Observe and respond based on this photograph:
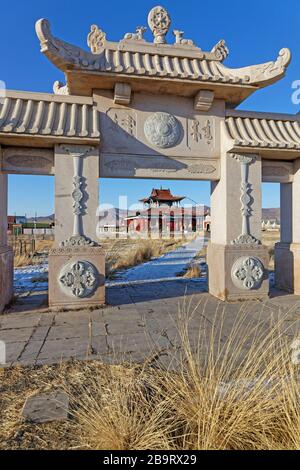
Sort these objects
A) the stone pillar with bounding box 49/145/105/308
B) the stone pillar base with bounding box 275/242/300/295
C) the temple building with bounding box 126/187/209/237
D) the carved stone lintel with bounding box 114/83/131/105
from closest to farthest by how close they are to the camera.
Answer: the stone pillar with bounding box 49/145/105/308
the carved stone lintel with bounding box 114/83/131/105
the stone pillar base with bounding box 275/242/300/295
the temple building with bounding box 126/187/209/237

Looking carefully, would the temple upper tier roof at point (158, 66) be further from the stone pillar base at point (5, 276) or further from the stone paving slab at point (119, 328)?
the stone paving slab at point (119, 328)

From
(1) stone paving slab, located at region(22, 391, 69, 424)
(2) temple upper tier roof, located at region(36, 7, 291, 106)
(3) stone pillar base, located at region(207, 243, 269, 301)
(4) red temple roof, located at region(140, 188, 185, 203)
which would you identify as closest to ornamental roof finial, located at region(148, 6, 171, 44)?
(2) temple upper tier roof, located at region(36, 7, 291, 106)

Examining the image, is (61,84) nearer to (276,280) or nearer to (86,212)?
(86,212)

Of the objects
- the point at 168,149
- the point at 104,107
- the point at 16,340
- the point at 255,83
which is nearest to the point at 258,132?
the point at 255,83

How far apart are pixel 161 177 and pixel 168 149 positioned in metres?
0.57

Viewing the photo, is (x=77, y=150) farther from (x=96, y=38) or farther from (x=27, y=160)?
(x=96, y=38)

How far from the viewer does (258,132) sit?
6098 mm

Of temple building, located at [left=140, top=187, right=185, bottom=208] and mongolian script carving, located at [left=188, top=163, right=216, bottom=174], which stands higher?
temple building, located at [left=140, top=187, right=185, bottom=208]

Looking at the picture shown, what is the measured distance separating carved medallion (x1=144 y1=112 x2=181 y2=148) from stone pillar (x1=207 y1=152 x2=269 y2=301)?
1.18 metres

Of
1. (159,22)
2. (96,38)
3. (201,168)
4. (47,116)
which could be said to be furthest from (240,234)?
(96,38)

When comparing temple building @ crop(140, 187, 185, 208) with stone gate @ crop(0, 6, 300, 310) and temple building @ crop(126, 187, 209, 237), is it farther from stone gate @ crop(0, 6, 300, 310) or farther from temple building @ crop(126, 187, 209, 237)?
stone gate @ crop(0, 6, 300, 310)

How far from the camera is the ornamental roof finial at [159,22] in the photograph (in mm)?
5883

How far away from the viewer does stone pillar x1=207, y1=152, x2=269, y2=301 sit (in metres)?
5.91

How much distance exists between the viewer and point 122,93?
18.1ft
